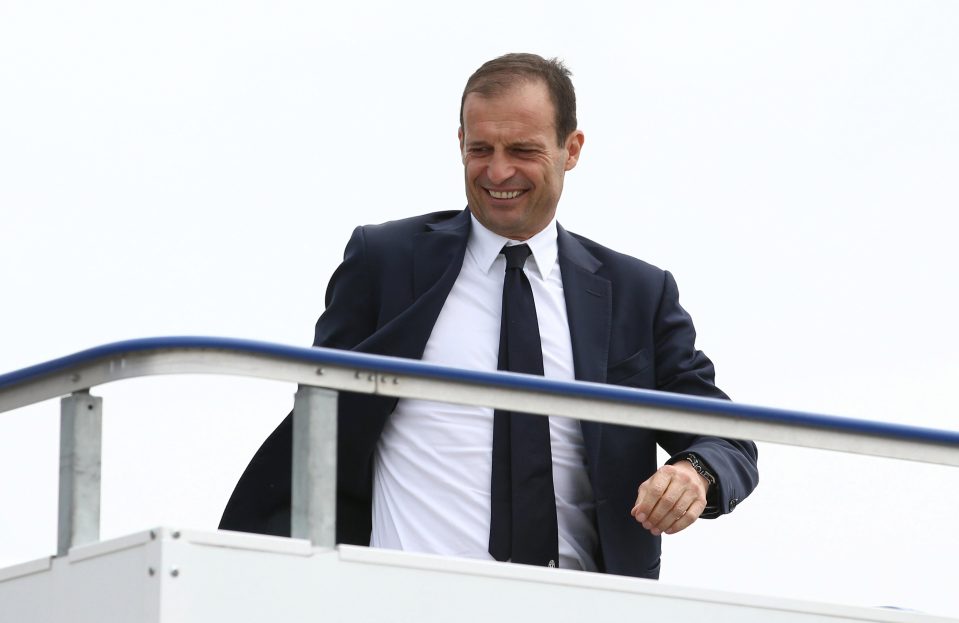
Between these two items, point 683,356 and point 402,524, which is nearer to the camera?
point 402,524

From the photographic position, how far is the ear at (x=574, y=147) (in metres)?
5.21

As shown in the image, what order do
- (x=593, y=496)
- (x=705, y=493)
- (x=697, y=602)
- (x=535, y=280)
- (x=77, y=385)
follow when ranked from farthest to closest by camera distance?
(x=535, y=280) < (x=593, y=496) < (x=705, y=493) < (x=697, y=602) < (x=77, y=385)

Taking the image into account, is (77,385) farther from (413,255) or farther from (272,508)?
(413,255)

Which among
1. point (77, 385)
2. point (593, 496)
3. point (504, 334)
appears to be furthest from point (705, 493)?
point (77, 385)

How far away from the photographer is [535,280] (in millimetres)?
5016

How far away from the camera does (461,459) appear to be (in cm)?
462

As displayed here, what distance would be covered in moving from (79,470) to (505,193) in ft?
6.01

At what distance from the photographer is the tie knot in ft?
16.3

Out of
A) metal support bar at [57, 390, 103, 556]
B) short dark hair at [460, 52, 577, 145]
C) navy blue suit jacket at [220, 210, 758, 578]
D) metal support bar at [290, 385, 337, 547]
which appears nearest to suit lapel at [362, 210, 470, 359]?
navy blue suit jacket at [220, 210, 758, 578]

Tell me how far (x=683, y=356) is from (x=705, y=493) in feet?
2.19

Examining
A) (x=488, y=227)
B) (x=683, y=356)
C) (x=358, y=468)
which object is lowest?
(x=358, y=468)

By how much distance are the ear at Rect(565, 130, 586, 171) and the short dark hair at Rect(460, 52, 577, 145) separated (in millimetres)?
Result: 25

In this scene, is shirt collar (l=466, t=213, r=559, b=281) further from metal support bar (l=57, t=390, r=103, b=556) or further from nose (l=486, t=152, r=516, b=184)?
metal support bar (l=57, t=390, r=103, b=556)

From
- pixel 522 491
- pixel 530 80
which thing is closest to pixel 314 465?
pixel 522 491
